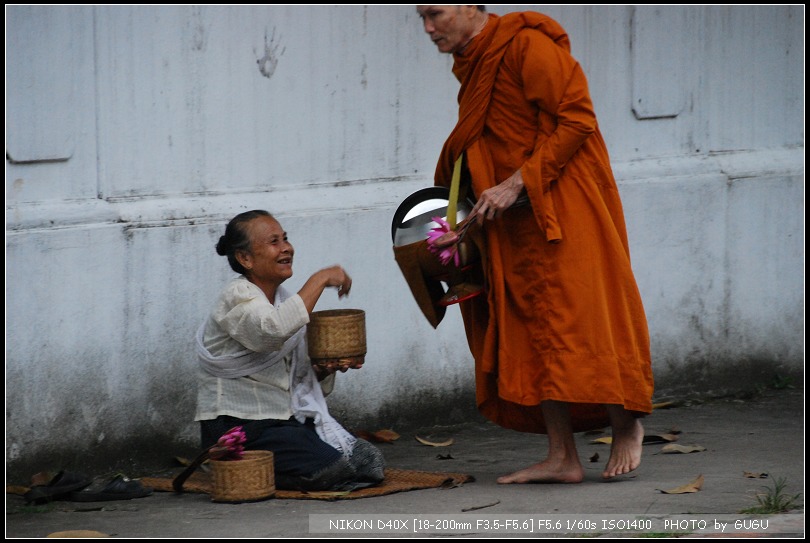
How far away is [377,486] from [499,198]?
1.20m

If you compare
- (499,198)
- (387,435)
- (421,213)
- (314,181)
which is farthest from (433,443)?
(499,198)

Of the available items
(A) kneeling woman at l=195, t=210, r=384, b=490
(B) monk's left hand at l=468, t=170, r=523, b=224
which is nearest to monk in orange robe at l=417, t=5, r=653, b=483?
(B) monk's left hand at l=468, t=170, r=523, b=224

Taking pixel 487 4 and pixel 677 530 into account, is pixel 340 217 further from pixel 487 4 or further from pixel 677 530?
pixel 677 530

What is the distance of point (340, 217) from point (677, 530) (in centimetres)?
Answer: 251

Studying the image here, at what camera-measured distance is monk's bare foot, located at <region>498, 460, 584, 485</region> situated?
492 centimetres

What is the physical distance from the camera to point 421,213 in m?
4.95

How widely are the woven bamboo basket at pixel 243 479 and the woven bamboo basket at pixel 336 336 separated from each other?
444mm

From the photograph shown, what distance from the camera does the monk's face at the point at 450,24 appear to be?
4.81 metres

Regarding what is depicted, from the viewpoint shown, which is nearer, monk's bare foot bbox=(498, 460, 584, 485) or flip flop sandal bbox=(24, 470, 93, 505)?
flip flop sandal bbox=(24, 470, 93, 505)

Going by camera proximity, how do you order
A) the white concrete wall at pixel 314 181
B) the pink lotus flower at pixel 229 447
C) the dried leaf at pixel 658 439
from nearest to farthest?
the pink lotus flower at pixel 229 447 → the white concrete wall at pixel 314 181 → the dried leaf at pixel 658 439

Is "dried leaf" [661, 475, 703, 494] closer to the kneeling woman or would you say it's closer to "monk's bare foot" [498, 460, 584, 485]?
"monk's bare foot" [498, 460, 584, 485]

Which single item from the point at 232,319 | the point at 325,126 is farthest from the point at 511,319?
the point at 325,126

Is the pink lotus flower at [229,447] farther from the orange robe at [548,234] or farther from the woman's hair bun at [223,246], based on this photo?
the orange robe at [548,234]

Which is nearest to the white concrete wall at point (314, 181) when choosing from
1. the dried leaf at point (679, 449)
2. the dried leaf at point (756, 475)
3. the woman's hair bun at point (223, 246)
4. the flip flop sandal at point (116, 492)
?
the flip flop sandal at point (116, 492)
